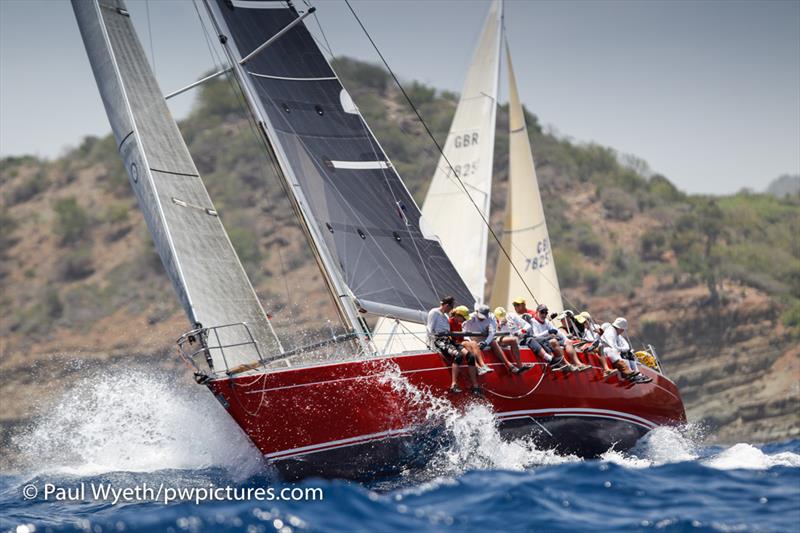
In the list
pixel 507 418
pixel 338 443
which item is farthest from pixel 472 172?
pixel 338 443

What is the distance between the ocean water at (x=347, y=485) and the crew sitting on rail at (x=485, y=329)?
2.19ft

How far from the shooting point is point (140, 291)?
38531 millimetres

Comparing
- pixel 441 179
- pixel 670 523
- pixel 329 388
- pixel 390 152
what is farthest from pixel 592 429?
pixel 390 152

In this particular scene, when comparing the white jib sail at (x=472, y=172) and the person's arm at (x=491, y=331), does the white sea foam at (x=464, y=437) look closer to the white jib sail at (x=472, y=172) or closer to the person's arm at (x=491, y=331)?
the person's arm at (x=491, y=331)

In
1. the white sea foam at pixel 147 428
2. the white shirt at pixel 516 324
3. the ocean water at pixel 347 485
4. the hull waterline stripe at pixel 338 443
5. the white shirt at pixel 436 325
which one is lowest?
the ocean water at pixel 347 485

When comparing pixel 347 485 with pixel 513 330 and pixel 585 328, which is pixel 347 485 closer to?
pixel 513 330

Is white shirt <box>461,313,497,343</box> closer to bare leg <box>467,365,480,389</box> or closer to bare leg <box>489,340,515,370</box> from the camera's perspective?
bare leg <box>489,340,515,370</box>

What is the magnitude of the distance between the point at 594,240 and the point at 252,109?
96.0 feet

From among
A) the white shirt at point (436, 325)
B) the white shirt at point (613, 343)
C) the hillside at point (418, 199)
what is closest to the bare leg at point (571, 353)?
the white shirt at point (613, 343)

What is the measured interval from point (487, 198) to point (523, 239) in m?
1.14

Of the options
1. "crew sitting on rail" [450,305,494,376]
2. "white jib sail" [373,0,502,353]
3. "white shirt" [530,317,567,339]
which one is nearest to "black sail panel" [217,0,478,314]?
"crew sitting on rail" [450,305,494,376]

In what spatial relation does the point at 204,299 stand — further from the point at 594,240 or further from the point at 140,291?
the point at 594,240

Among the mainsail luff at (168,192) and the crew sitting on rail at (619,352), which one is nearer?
the mainsail luff at (168,192)

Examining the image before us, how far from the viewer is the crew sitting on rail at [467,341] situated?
39.8 ft
